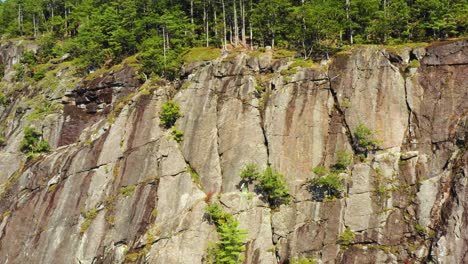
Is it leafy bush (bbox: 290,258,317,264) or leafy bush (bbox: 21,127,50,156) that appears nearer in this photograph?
leafy bush (bbox: 290,258,317,264)

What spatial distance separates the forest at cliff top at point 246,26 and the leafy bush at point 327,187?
43.3ft

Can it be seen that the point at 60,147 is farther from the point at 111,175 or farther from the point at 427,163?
the point at 427,163

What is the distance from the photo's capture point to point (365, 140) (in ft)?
114

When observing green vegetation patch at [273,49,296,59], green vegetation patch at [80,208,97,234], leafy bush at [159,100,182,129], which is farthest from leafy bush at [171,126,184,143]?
green vegetation patch at [273,49,296,59]

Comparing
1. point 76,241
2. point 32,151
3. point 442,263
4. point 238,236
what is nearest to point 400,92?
point 442,263

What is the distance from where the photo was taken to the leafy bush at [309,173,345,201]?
1318 inches

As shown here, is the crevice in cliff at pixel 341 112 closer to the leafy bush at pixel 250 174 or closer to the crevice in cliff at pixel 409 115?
the crevice in cliff at pixel 409 115

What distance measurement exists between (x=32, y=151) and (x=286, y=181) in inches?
1036

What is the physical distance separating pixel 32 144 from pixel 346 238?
105 ft

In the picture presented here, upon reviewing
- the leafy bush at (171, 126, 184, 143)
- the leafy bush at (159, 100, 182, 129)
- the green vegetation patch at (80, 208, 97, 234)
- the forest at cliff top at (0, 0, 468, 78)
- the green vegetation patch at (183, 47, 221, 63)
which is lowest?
the green vegetation patch at (80, 208, 97, 234)

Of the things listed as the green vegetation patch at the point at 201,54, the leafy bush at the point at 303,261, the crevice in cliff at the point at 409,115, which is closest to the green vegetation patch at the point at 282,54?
the green vegetation patch at the point at 201,54

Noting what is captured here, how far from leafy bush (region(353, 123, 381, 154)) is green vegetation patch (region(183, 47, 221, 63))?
17.1 metres

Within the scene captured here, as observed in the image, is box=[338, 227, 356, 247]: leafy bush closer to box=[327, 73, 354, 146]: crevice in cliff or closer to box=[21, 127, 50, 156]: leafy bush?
box=[327, 73, 354, 146]: crevice in cliff

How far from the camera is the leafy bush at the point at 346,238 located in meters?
31.7
